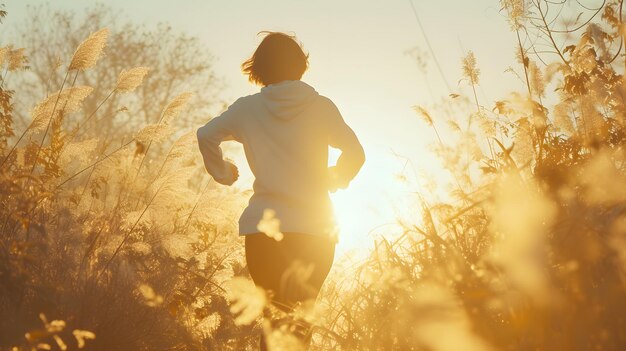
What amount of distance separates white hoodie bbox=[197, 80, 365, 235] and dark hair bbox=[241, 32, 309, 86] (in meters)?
0.09

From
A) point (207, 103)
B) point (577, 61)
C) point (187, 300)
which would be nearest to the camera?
point (187, 300)

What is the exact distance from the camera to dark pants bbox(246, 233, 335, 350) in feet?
9.45

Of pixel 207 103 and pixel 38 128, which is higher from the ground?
pixel 207 103

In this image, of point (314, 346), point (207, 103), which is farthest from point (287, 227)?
point (207, 103)

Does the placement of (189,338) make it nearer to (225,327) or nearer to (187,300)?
(187,300)

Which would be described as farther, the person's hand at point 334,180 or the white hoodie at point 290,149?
the person's hand at point 334,180

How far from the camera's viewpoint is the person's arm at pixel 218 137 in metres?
3.21

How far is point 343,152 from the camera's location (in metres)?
3.21

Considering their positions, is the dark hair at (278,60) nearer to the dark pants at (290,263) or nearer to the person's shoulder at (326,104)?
the person's shoulder at (326,104)

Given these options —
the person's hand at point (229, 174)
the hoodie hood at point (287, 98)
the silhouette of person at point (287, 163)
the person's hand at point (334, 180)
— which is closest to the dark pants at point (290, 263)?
the silhouette of person at point (287, 163)

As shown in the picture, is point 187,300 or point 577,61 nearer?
point 187,300

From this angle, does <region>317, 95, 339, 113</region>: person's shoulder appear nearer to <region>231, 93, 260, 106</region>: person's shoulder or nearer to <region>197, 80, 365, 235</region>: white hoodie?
<region>197, 80, 365, 235</region>: white hoodie

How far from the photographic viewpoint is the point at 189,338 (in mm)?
3812

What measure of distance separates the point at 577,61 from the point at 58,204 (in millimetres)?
3823
